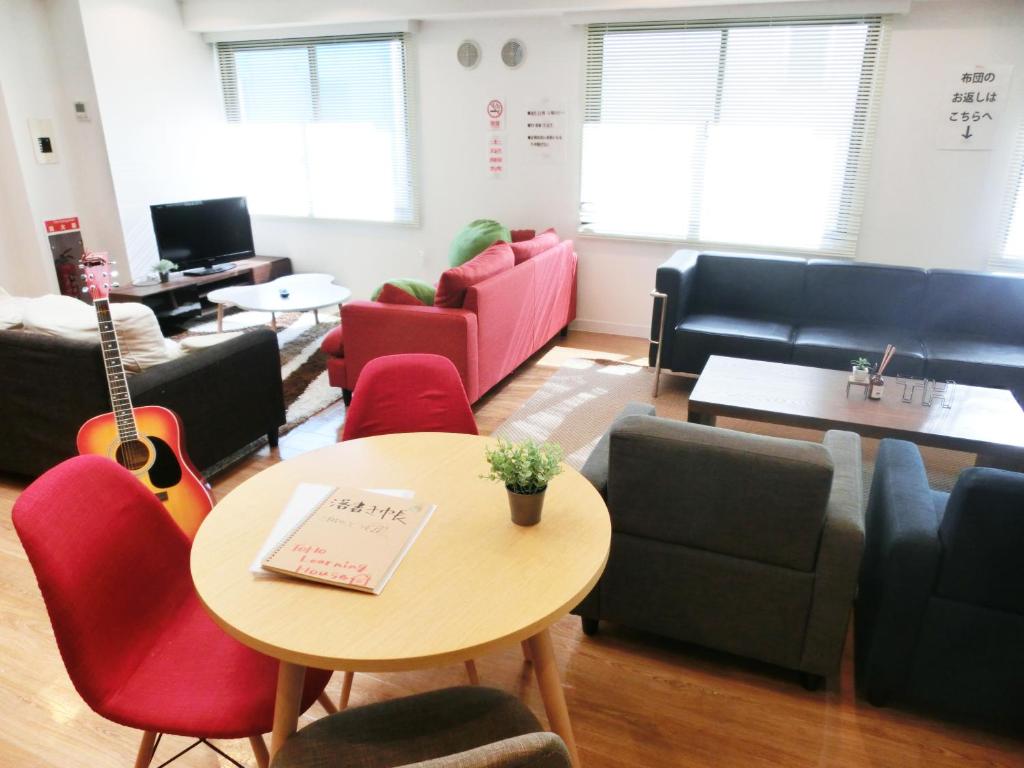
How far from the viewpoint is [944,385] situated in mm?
3211

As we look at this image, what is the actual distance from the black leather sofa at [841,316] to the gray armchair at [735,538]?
1993 mm

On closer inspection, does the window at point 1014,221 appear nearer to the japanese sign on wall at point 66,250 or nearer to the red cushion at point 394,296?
the red cushion at point 394,296

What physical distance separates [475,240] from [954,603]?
3787 millimetres

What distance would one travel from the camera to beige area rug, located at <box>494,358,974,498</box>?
3.51 metres

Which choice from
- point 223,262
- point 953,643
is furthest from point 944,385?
point 223,262

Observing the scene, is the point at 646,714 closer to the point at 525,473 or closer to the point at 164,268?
the point at 525,473

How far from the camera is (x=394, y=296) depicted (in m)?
3.87

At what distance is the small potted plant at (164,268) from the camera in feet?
17.4

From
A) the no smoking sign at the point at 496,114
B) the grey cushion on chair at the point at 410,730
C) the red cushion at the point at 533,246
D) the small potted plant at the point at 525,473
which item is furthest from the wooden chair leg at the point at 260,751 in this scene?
the no smoking sign at the point at 496,114

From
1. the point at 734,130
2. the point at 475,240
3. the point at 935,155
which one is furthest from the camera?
the point at 475,240

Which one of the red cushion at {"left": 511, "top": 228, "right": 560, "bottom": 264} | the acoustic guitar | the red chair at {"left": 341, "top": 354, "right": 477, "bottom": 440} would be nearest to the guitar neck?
the acoustic guitar

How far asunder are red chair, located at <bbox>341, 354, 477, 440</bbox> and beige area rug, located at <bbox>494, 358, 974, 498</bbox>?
117 centimetres

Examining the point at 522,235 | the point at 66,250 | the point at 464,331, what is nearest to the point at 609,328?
the point at 522,235

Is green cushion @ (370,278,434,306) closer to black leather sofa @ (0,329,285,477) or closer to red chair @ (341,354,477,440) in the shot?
black leather sofa @ (0,329,285,477)
